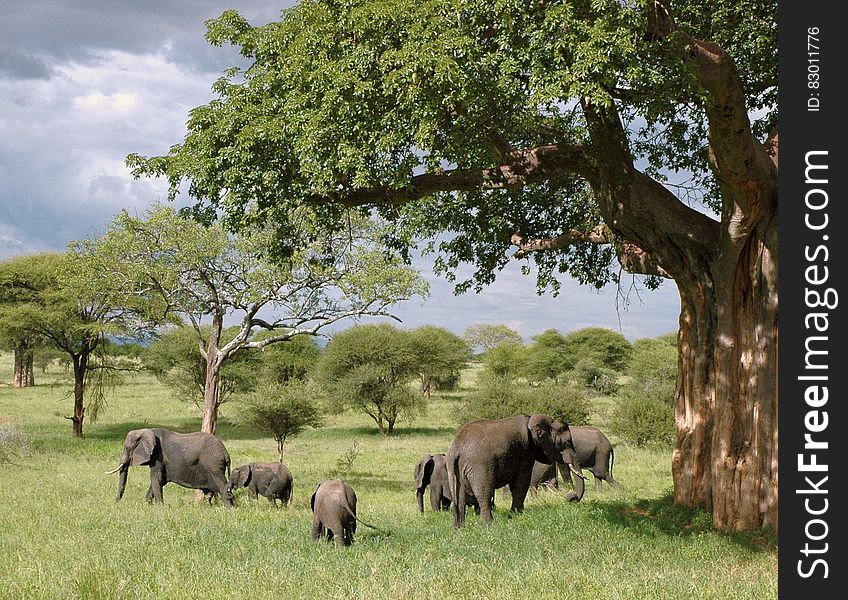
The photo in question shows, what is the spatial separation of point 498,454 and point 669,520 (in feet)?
9.64

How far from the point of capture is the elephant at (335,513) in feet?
36.5

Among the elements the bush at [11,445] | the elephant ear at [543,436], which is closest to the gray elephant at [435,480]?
the elephant ear at [543,436]

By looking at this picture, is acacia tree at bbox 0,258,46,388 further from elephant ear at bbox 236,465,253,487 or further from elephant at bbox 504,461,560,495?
elephant at bbox 504,461,560,495

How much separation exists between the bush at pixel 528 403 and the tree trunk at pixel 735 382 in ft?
64.1

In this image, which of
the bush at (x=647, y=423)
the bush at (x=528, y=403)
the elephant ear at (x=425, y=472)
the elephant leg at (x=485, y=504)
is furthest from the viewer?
the bush at (x=528, y=403)

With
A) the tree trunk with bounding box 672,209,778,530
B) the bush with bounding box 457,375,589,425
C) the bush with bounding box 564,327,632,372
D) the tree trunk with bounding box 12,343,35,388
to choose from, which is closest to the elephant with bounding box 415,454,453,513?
the tree trunk with bounding box 672,209,778,530

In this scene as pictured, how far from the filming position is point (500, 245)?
1581 cm

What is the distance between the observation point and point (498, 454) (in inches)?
496

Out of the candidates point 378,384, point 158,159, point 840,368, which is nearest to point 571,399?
point 378,384

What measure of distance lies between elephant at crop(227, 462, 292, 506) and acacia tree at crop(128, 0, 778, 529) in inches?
271

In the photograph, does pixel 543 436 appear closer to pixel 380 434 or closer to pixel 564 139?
pixel 564 139

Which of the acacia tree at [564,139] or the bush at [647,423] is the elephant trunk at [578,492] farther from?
the bush at [647,423]

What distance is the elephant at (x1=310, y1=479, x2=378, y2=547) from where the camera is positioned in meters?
11.1

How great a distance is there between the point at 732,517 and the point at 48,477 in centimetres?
1857
